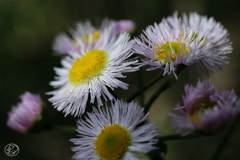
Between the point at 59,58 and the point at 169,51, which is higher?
the point at 59,58

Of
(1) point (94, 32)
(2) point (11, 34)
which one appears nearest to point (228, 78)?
(1) point (94, 32)

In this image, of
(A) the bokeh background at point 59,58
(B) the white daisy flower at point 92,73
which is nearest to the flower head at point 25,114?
(B) the white daisy flower at point 92,73

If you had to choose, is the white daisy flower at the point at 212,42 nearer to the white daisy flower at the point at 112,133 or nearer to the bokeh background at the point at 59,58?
the white daisy flower at the point at 112,133

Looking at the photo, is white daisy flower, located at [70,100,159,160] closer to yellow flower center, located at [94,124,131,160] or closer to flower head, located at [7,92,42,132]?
yellow flower center, located at [94,124,131,160]

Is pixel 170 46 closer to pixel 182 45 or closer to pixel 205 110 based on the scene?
→ pixel 182 45

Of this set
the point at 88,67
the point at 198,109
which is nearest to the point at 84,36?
the point at 88,67

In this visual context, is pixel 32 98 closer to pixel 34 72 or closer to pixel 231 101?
pixel 231 101
